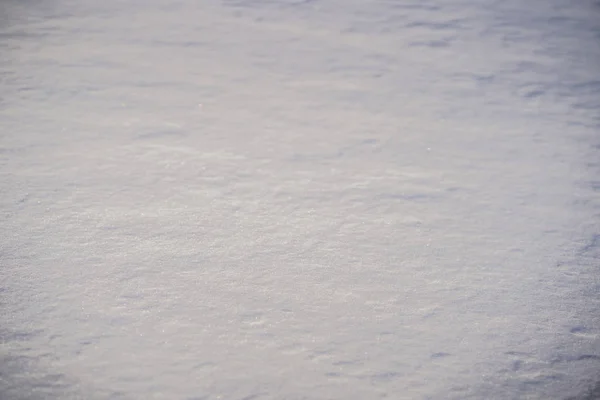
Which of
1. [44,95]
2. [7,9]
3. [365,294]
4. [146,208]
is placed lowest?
[365,294]

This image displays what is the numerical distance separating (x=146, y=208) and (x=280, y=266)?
1.91 ft

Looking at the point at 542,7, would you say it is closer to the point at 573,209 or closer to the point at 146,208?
the point at 573,209

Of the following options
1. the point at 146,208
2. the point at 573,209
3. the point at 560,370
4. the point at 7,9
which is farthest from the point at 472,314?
the point at 7,9

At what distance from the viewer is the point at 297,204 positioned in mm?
2266

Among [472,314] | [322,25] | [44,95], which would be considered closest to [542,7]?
[322,25]

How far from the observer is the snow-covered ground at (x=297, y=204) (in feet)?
5.45

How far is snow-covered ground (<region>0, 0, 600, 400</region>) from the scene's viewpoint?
→ 5.45 ft

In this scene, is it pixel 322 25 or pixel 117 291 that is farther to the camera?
pixel 322 25

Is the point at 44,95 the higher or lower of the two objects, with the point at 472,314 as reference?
higher

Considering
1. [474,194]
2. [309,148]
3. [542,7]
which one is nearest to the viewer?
[474,194]

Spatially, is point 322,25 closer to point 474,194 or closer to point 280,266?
point 474,194

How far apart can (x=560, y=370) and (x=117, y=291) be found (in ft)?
4.29

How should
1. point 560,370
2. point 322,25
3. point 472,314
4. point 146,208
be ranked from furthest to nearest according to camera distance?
1. point 322,25
2. point 146,208
3. point 472,314
4. point 560,370

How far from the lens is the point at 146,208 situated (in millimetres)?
2211
